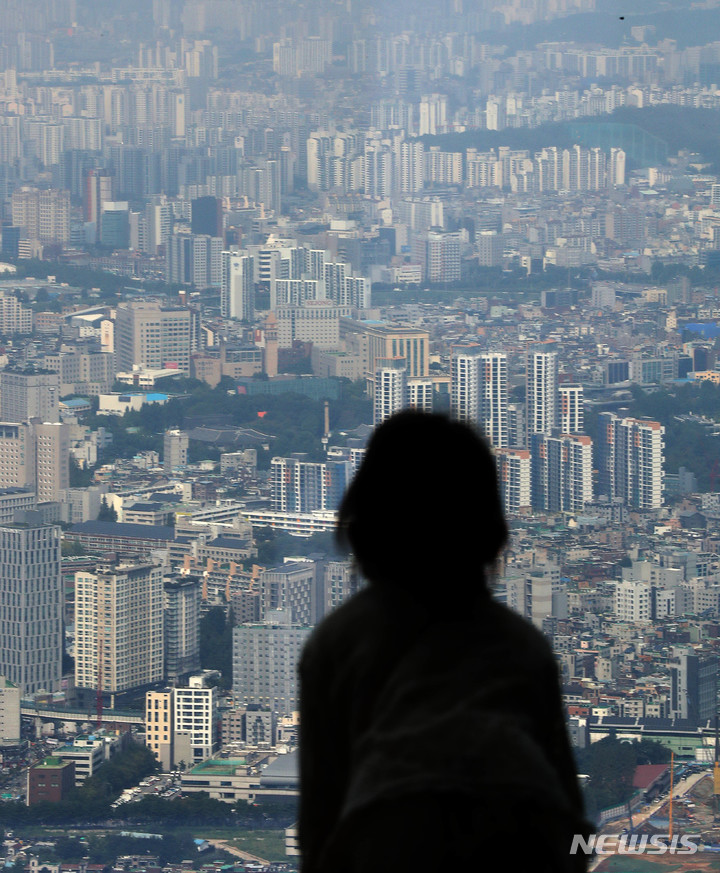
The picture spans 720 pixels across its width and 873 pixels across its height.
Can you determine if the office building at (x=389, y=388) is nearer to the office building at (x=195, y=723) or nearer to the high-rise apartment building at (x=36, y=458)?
Result: the high-rise apartment building at (x=36, y=458)

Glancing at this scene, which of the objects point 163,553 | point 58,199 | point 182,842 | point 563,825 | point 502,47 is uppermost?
point 502,47

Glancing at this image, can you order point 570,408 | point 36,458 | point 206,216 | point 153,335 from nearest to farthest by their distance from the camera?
point 570,408, point 36,458, point 153,335, point 206,216

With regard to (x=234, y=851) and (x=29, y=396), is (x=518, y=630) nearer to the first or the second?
(x=234, y=851)

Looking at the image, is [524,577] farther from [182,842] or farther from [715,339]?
[715,339]

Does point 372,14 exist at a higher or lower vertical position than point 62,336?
higher

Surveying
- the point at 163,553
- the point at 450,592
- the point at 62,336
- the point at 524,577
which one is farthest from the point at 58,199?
the point at 450,592

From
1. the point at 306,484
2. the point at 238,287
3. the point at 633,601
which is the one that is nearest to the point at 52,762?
the point at 633,601

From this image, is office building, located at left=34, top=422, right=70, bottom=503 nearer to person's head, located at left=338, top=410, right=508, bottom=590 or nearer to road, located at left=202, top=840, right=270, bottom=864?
road, located at left=202, top=840, right=270, bottom=864

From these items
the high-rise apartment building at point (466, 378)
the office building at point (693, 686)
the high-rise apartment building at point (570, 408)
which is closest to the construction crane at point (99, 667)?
the office building at point (693, 686)
